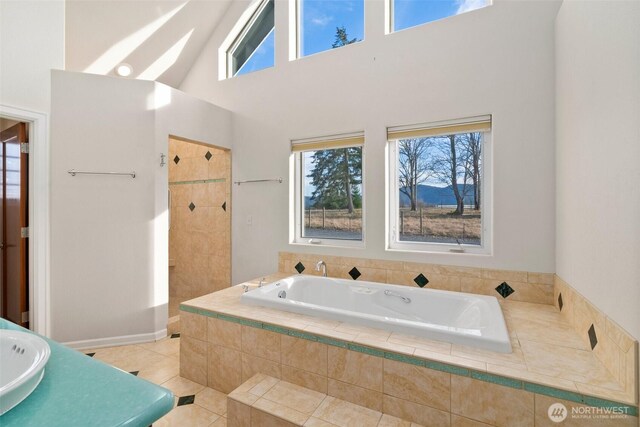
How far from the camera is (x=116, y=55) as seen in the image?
9.82 ft

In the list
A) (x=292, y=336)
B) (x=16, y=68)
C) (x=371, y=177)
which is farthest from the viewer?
(x=371, y=177)

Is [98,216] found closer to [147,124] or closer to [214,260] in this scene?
[147,124]

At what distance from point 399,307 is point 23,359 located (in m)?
2.10

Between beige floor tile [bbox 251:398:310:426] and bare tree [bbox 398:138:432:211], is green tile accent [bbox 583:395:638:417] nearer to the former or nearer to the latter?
beige floor tile [bbox 251:398:310:426]

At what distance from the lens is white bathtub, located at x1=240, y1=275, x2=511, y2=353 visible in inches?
60.9

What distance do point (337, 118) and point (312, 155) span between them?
466mm

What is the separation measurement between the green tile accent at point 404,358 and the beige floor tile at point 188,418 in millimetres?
1045

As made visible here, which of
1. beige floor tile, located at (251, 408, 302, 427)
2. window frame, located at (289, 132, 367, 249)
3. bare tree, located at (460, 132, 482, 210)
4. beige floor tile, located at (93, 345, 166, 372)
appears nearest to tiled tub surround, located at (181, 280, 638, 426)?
beige floor tile, located at (251, 408, 302, 427)

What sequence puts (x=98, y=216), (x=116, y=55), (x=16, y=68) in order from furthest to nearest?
(x=116, y=55) < (x=98, y=216) < (x=16, y=68)

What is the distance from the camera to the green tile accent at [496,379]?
4.01 ft

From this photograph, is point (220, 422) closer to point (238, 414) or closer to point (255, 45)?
point (238, 414)

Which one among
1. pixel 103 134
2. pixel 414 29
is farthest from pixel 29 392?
pixel 414 29

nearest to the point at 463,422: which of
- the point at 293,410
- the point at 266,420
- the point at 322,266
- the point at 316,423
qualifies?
the point at 316,423

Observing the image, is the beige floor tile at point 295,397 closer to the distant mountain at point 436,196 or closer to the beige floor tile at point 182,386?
the beige floor tile at point 182,386
